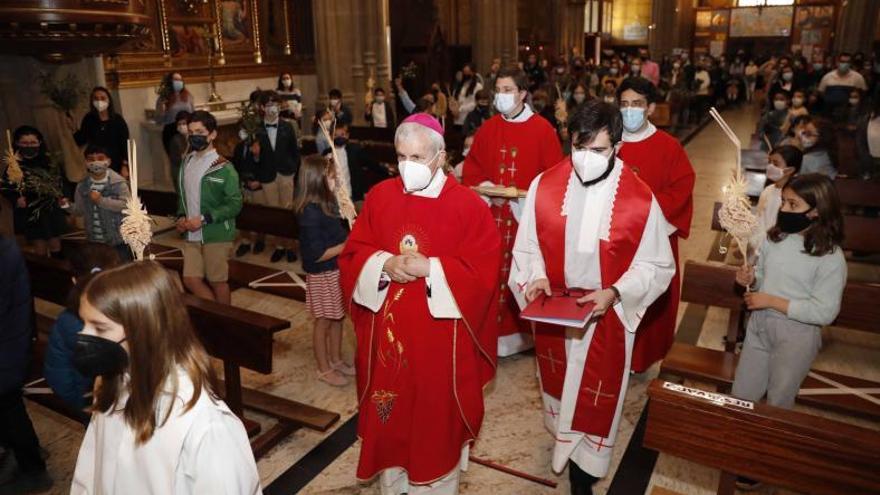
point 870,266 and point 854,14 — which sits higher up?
point 854,14

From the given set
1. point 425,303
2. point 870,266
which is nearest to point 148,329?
point 425,303

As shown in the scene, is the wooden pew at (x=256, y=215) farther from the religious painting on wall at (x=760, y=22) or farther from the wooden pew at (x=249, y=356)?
the religious painting on wall at (x=760, y=22)

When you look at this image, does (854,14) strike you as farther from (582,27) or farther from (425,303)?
(425,303)

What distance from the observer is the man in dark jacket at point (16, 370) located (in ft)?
10.7

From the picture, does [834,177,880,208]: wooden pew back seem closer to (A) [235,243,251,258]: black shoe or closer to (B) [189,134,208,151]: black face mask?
(B) [189,134,208,151]: black face mask

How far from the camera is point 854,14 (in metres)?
25.7

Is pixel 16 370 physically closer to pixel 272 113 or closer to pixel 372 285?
pixel 372 285

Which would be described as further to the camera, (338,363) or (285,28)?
(285,28)

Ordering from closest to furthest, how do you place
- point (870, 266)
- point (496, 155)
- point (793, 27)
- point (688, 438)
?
point (688, 438) → point (496, 155) → point (870, 266) → point (793, 27)

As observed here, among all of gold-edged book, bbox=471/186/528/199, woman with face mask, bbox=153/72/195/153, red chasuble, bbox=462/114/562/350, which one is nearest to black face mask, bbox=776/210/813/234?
gold-edged book, bbox=471/186/528/199

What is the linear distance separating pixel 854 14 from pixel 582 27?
1031 centimetres

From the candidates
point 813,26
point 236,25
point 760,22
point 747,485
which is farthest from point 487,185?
point 813,26

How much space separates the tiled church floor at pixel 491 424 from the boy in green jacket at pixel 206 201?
→ 95cm

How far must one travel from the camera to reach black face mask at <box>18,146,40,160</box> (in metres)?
6.31
